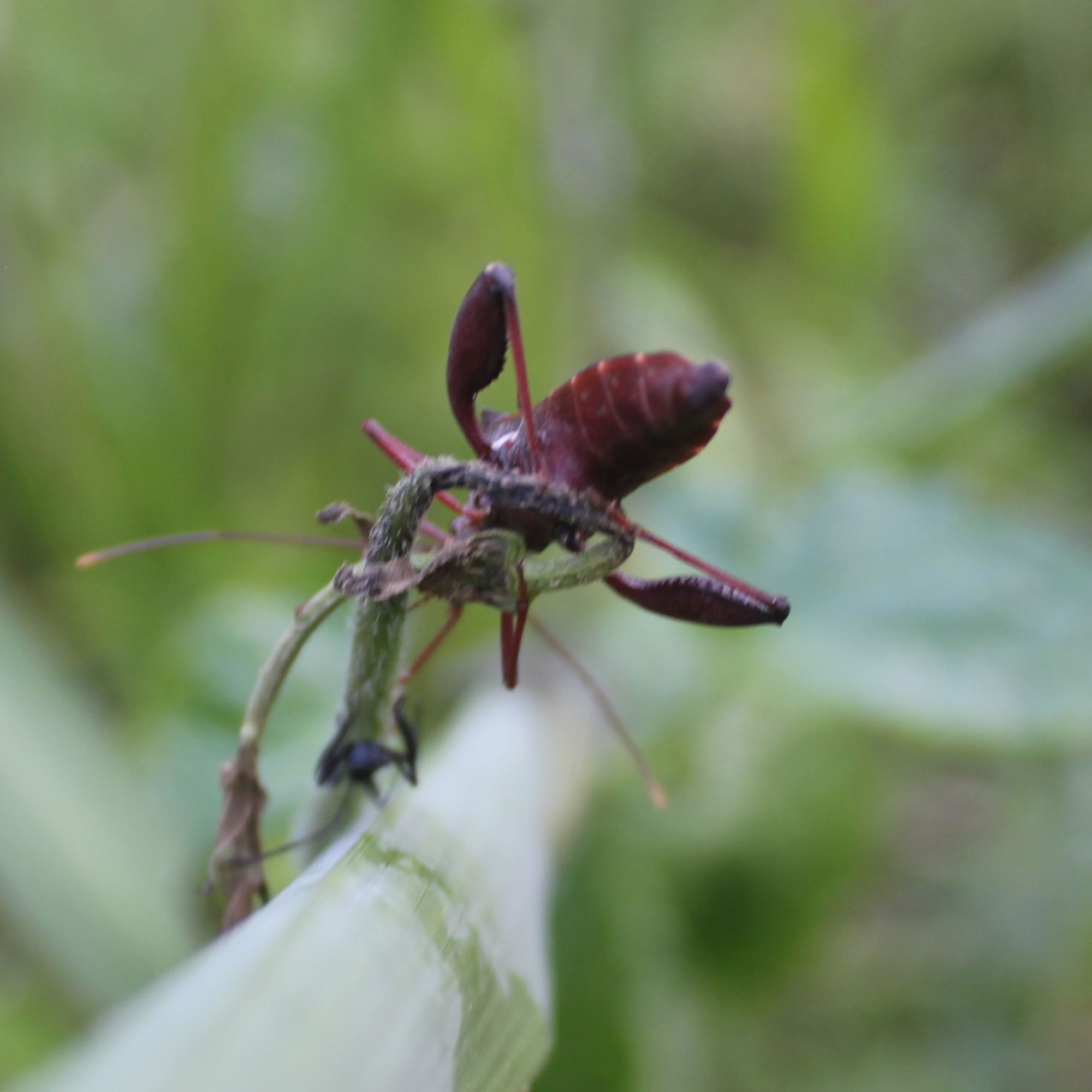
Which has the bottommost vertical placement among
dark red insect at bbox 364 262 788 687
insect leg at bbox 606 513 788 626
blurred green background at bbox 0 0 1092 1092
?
blurred green background at bbox 0 0 1092 1092

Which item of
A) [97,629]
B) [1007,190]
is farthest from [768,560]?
[1007,190]

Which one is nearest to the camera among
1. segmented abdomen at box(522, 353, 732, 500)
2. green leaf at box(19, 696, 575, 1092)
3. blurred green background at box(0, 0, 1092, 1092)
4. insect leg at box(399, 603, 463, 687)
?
green leaf at box(19, 696, 575, 1092)

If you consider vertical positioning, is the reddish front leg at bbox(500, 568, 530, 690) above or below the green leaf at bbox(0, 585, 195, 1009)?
above

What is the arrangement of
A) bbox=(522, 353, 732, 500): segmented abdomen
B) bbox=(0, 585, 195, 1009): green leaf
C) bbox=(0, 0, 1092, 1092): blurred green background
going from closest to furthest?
bbox=(522, 353, 732, 500): segmented abdomen < bbox=(0, 585, 195, 1009): green leaf < bbox=(0, 0, 1092, 1092): blurred green background

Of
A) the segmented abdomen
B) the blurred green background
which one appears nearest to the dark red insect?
the segmented abdomen

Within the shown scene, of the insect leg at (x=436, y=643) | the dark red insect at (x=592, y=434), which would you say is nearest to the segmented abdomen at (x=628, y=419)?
the dark red insect at (x=592, y=434)

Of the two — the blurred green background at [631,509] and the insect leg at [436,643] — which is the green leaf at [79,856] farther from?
the insect leg at [436,643]

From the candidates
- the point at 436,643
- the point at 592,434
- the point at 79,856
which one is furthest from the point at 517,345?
the point at 79,856

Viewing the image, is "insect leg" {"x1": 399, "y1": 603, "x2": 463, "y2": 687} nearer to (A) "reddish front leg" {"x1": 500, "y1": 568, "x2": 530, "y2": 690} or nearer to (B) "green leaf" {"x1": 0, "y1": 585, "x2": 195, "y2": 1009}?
(A) "reddish front leg" {"x1": 500, "y1": 568, "x2": 530, "y2": 690}
